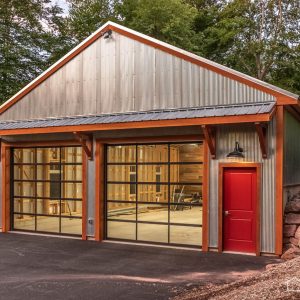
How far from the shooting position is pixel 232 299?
5.81 meters

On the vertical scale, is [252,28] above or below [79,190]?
above

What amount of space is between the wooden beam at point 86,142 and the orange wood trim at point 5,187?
143 inches

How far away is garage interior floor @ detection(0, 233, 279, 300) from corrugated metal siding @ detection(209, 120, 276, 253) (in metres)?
0.58

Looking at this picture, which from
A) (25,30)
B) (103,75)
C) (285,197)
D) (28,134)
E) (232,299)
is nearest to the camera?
(232,299)

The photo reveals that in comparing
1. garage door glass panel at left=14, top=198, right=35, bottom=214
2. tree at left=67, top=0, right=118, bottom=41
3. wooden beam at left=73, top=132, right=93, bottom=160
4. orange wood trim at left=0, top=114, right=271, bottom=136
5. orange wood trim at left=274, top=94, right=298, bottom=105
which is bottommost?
garage door glass panel at left=14, top=198, right=35, bottom=214

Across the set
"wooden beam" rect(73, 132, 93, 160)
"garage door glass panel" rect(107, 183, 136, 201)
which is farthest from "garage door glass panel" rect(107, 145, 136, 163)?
"garage door glass panel" rect(107, 183, 136, 201)

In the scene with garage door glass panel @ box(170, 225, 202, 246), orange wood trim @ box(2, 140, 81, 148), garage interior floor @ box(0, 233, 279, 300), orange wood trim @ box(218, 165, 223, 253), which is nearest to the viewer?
garage interior floor @ box(0, 233, 279, 300)

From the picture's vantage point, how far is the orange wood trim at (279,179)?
1090 cm

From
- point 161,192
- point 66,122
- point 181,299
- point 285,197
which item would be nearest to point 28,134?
point 66,122

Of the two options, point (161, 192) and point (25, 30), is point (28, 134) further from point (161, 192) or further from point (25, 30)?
point (25, 30)

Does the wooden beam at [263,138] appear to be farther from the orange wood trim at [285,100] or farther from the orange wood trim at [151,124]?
the orange wood trim at [285,100]

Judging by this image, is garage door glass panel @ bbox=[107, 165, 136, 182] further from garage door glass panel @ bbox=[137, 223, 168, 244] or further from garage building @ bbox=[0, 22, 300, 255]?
garage door glass panel @ bbox=[137, 223, 168, 244]

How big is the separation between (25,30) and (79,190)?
18653mm

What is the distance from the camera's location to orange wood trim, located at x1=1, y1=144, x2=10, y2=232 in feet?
50.8
